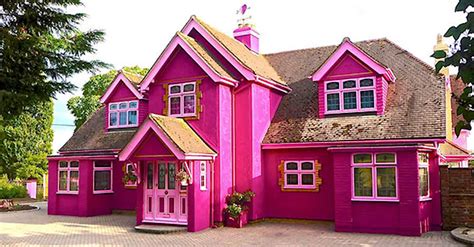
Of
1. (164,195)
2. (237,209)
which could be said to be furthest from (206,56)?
(237,209)

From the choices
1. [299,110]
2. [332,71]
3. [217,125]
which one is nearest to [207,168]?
[217,125]

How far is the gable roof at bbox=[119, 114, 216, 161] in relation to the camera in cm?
1491

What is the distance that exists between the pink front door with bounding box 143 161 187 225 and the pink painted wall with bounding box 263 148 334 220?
355 centimetres

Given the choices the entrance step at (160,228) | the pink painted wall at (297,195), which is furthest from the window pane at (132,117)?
the pink painted wall at (297,195)

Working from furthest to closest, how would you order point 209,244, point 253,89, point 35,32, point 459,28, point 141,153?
point 253,89 < point 141,153 < point 209,244 < point 35,32 < point 459,28

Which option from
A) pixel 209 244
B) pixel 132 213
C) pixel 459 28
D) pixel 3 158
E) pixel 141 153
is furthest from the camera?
pixel 3 158

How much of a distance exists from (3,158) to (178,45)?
2308 centimetres

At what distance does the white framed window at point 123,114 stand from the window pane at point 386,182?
39.4ft

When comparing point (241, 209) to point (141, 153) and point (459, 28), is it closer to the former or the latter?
point (141, 153)

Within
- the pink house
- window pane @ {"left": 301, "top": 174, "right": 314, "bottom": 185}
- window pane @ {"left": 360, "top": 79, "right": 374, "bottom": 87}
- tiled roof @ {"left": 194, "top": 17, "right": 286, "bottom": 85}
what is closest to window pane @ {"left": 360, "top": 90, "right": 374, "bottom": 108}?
the pink house

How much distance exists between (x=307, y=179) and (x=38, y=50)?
10401 mm

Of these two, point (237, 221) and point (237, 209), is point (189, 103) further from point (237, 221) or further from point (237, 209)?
point (237, 221)

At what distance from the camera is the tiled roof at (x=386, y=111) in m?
15.6

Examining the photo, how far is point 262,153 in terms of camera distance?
1777 centimetres
